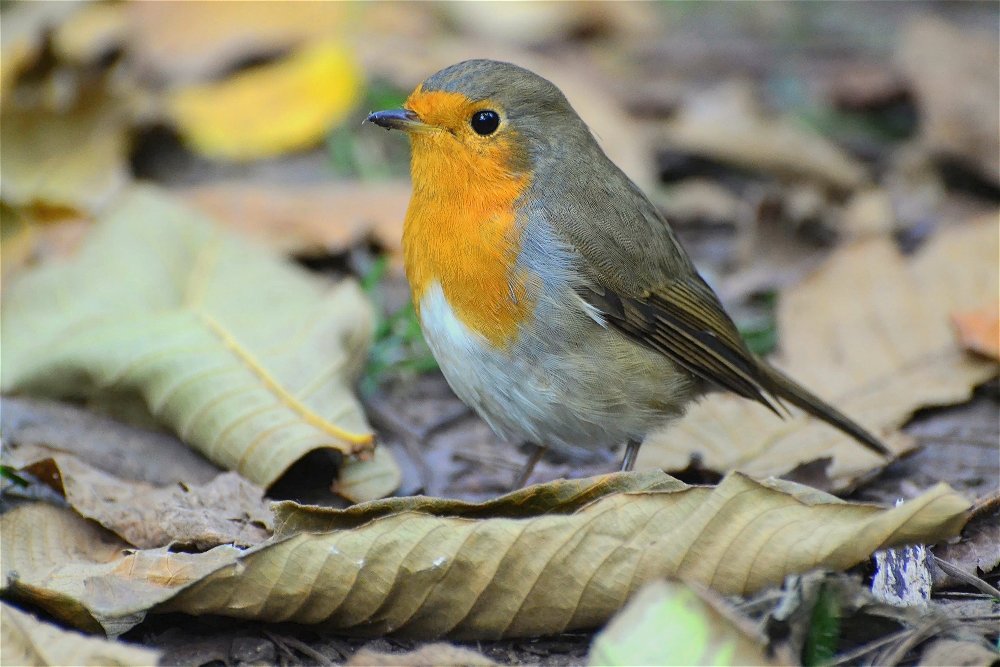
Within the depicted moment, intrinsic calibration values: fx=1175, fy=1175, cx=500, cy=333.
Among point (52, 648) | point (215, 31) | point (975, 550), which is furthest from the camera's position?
point (215, 31)

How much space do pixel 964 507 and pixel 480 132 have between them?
6.13ft

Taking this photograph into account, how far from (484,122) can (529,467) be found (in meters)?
1.17

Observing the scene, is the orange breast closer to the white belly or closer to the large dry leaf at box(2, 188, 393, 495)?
the white belly

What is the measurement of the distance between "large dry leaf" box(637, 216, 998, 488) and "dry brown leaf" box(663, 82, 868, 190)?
1.18 meters

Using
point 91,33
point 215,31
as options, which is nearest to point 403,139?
point 215,31

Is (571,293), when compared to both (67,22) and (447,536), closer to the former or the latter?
(447,536)

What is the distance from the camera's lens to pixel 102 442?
370 centimetres

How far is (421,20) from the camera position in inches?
308

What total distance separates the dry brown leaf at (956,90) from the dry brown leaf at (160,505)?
13.4 feet

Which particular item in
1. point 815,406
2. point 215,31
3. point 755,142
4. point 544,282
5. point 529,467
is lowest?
point 529,467

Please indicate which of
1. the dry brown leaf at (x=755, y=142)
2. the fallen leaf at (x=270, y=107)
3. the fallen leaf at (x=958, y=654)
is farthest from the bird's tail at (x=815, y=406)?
the fallen leaf at (x=270, y=107)

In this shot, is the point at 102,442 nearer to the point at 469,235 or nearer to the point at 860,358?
the point at 469,235

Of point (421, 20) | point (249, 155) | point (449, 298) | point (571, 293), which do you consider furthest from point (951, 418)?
point (421, 20)

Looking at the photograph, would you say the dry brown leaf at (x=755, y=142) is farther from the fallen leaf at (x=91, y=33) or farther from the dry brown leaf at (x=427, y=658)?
the dry brown leaf at (x=427, y=658)
